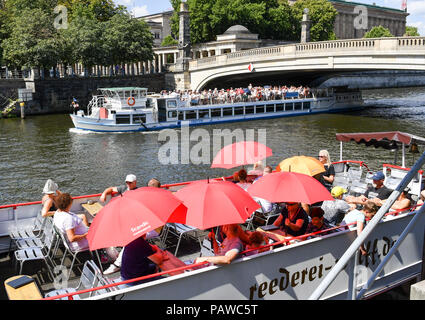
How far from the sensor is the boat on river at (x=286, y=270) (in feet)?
16.4

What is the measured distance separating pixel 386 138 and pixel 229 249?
6725 millimetres

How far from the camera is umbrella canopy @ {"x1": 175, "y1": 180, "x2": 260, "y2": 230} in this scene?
547 centimetres

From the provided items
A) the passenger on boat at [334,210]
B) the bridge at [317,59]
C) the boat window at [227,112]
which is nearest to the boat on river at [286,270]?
the passenger on boat at [334,210]

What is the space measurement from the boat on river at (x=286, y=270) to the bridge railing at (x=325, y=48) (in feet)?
75.6

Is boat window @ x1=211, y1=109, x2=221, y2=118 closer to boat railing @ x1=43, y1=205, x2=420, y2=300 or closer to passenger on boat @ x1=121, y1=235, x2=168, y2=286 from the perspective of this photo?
boat railing @ x1=43, y1=205, x2=420, y2=300

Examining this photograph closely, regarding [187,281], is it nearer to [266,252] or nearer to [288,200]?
[266,252]

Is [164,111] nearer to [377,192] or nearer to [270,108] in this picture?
[270,108]

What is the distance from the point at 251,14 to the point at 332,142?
140 feet

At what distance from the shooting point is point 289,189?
6.35 meters

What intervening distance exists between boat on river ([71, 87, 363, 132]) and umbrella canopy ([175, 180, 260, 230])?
25385 millimetres

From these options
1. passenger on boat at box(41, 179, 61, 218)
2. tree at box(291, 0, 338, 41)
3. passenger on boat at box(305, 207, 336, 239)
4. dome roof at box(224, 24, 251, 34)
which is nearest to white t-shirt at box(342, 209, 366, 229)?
passenger on boat at box(305, 207, 336, 239)

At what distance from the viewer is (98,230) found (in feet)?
16.8

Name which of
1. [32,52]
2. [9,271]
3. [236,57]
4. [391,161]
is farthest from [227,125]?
[9,271]

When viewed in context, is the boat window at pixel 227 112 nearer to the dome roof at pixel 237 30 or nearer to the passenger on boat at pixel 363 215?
the dome roof at pixel 237 30
